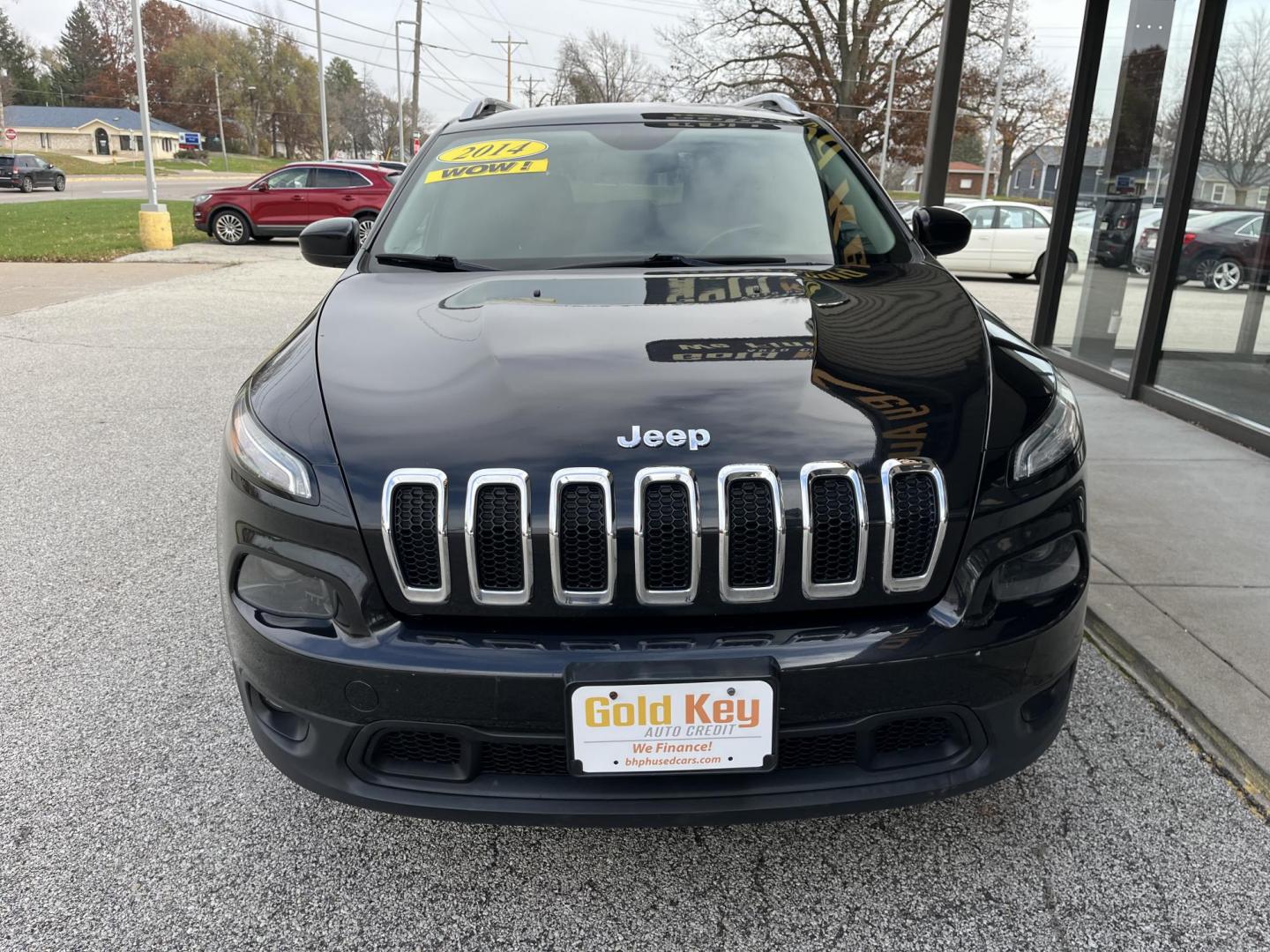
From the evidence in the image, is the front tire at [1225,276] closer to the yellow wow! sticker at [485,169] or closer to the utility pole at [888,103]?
the yellow wow! sticker at [485,169]

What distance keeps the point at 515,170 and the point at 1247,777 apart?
2.77 meters

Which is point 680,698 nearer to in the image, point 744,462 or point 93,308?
point 744,462

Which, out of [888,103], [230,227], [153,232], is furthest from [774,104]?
[888,103]

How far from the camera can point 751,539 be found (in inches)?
69.2

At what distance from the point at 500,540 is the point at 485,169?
1896mm

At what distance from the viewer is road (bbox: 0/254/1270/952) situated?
6.41ft

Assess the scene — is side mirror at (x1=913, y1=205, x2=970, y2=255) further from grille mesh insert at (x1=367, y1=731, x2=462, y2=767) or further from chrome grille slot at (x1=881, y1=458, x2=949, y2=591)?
grille mesh insert at (x1=367, y1=731, x2=462, y2=767)

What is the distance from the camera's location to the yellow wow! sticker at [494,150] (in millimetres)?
3293

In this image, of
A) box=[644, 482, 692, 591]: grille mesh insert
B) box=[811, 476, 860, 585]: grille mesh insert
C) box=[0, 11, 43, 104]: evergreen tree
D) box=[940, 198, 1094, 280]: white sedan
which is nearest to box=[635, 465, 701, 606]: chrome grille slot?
box=[644, 482, 692, 591]: grille mesh insert

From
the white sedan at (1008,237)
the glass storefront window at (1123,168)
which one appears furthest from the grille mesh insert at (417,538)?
the white sedan at (1008,237)

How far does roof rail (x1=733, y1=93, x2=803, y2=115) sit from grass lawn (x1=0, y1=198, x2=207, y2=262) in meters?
14.4

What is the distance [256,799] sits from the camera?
237cm

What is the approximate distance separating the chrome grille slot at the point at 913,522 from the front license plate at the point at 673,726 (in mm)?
339

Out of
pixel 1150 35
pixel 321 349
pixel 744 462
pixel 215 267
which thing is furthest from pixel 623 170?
pixel 215 267
